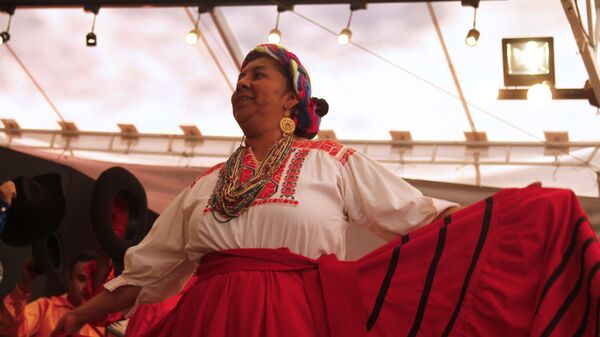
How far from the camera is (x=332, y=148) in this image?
75.4 inches

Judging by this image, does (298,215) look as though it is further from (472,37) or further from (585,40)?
(472,37)

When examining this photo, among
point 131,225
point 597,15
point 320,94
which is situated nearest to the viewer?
point 131,225

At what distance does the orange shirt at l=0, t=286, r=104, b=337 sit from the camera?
14.1 ft

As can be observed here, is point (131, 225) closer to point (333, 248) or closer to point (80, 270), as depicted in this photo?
point (80, 270)

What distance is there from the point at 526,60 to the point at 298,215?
11.9 ft

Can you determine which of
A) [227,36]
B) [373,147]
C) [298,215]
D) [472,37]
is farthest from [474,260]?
[373,147]

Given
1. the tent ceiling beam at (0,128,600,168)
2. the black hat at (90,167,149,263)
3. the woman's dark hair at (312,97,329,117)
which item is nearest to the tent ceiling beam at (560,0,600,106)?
the tent ceiling beam at (0,128,600,168)

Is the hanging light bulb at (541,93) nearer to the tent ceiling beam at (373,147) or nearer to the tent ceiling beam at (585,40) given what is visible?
the tent ceiling beam at (585,40)

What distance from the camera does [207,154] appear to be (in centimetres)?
851

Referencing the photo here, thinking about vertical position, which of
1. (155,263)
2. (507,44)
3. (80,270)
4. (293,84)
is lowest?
(80,270)

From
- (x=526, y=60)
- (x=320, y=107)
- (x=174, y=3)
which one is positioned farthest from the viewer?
(x=174, y=3)

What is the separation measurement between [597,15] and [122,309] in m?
3.76

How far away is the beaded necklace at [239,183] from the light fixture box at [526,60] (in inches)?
130

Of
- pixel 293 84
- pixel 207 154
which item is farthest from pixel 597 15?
pixel 207 154
